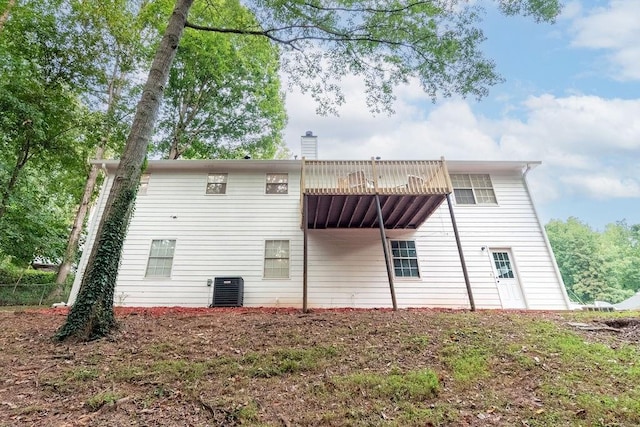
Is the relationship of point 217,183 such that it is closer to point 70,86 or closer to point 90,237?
point 90,237

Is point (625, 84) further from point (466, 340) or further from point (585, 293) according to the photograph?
point (466, 340)

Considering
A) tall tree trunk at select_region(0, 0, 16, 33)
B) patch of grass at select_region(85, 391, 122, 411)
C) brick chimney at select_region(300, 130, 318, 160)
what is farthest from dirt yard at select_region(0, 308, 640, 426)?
tall tree trunk at select_region(0, 0, 16, 33)

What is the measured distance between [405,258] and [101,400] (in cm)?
771

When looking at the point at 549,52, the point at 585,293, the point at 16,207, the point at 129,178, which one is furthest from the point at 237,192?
the point at 585,293

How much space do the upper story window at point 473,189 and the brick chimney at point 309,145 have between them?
16.0ft

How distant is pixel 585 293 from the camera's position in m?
29.2

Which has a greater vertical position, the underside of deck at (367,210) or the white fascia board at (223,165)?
the white fascia board at (223,165)

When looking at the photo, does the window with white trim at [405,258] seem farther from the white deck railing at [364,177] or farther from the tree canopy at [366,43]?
the tree canopy at [366,43]

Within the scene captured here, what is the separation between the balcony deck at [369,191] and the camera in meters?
7.14

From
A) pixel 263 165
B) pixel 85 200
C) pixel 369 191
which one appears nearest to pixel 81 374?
pixel 369 191

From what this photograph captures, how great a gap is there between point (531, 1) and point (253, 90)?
1207 cm

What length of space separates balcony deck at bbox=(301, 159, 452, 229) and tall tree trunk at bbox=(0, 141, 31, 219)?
32.0 feet

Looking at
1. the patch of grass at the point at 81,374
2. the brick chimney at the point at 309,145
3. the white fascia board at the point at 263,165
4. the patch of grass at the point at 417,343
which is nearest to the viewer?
the patch of grass at the point at 81,374

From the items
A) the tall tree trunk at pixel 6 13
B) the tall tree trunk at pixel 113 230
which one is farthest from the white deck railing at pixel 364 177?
the tall tree trunk at pixel 6 13
